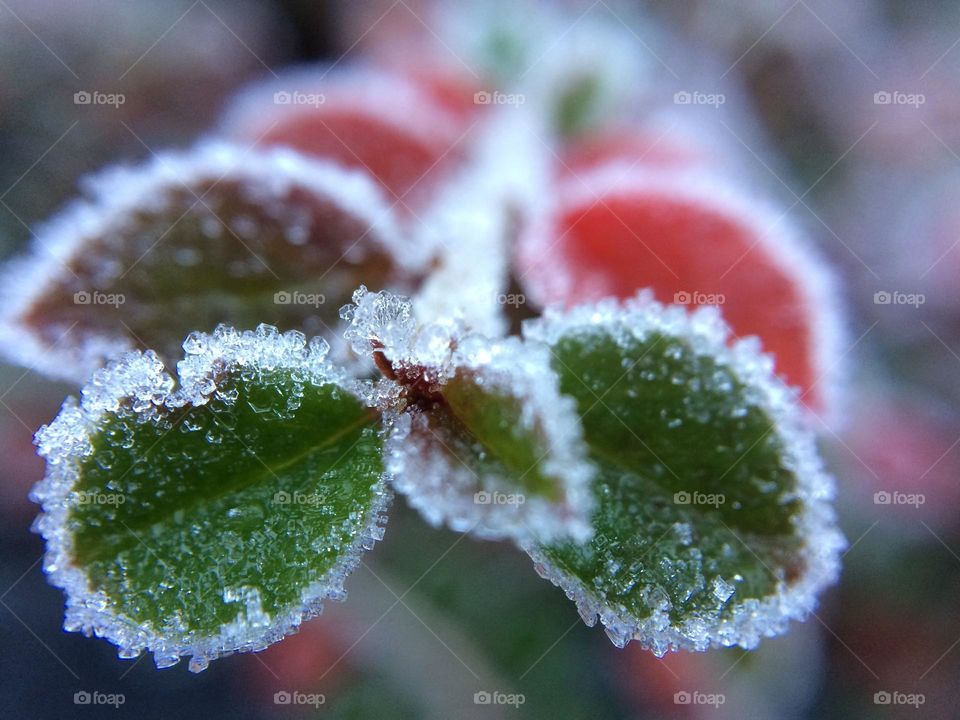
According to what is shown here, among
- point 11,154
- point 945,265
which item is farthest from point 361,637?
point 945,265

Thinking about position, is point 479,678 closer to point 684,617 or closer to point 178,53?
point 684,617

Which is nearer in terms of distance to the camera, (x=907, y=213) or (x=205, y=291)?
(x=205, y=291)

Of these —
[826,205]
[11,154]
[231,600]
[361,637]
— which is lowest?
[361,637]

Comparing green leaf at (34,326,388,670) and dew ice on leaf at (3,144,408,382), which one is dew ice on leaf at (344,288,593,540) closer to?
green leaf at (34,326,388,670)

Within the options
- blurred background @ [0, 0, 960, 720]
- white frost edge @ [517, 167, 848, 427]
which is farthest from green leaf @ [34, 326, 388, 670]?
blurred background @ [0, 0, 960, 720]

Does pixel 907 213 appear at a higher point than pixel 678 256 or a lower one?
higher

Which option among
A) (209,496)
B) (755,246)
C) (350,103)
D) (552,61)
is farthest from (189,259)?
(552,61)

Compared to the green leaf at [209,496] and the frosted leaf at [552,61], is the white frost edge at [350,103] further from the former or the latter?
the green leaf at [209,496]
